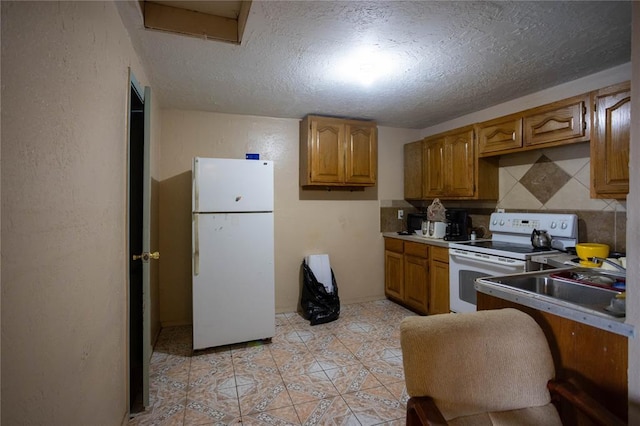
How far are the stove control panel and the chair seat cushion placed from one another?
6.21 feet

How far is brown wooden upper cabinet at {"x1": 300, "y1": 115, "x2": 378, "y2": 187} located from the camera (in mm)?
3316

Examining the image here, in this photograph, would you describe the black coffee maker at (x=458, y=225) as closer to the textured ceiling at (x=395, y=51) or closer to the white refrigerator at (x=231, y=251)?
the textured ceiling at (x=395, y=51)

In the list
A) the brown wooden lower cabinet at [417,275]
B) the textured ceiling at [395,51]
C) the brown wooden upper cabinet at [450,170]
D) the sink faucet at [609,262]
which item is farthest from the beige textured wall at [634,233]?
the brown wooden upper cabinet at [450,170]

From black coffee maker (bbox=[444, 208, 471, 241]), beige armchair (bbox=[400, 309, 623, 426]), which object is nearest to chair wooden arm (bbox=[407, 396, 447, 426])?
beige armchair (bbox=[400, 309, 623, 426])

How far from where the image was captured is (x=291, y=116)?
3422mm

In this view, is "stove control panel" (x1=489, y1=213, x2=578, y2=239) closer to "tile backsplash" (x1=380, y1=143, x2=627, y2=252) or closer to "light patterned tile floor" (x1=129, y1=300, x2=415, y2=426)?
"tile backsplash" (x1=380, y1=143, x2=627, y2=252)

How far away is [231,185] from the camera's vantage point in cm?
259

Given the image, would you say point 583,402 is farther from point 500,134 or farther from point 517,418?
point 500,134

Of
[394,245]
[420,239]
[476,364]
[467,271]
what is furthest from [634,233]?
[394,245]

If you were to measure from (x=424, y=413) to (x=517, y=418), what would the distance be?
0.39 metres

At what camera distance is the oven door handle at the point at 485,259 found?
7.50 ft

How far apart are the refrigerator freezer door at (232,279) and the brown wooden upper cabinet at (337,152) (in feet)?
3.05

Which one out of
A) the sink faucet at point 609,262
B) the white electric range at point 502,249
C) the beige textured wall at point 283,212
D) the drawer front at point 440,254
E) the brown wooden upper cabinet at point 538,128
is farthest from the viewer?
the beige textured wall at point 283,212

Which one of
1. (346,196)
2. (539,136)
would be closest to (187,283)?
(346,196)
